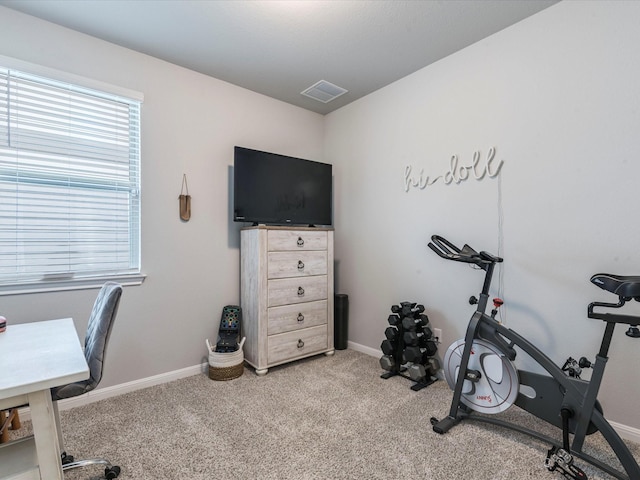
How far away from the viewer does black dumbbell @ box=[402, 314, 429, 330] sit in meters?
2.44

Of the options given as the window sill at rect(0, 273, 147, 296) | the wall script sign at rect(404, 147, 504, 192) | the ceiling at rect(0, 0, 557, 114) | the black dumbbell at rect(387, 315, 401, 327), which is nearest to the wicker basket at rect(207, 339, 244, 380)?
the window sill at rect(0, 273, 147, 296)

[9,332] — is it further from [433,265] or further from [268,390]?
[433,265]

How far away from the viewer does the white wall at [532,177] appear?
1770 mm

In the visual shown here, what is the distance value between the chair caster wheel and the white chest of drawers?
1.21 meters

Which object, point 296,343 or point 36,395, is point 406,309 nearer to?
point 296,343

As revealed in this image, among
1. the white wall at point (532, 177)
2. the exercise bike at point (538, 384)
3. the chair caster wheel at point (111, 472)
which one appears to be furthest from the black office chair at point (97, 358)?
the white wall at point (532, 177)

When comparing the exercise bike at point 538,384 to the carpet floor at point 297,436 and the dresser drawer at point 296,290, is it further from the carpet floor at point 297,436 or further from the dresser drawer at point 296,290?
the dresser drawer at point 296,290

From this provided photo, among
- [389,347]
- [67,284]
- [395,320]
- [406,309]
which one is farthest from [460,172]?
[67,284]

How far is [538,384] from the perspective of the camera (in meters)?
1.73

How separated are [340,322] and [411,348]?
0.93 metres

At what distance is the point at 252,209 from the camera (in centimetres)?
277

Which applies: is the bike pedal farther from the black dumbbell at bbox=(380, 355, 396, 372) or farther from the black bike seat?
the black dumbbell at bbox=(380, 355, 396, 372)

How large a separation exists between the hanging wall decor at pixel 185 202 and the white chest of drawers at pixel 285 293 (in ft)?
1.58

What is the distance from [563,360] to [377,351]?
1463 millimetres
